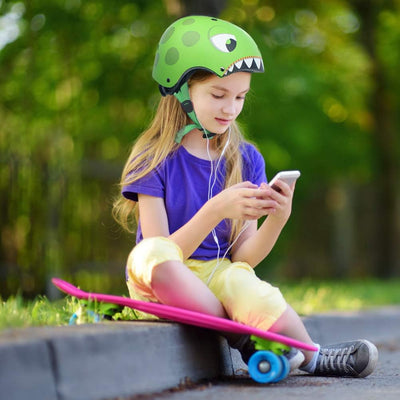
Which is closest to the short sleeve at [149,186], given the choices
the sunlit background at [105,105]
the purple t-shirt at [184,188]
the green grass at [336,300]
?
the purple t-shirt at [184,188]

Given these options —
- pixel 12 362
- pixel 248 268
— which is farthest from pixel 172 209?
pixel 12 362

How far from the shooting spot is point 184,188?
3.93 meters

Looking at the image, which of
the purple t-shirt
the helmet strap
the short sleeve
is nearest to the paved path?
the purple t-shirt

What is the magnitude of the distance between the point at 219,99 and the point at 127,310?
1123 mm

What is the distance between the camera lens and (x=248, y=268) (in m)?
3.75

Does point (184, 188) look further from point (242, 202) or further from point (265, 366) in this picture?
point (265, 366)

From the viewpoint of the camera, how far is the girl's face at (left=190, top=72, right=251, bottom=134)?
384cm

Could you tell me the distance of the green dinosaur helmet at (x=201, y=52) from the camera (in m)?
3.82

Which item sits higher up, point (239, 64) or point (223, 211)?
point (239, 64)

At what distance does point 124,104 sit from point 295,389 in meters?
7.71

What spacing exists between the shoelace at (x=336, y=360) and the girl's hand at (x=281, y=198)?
685 mm

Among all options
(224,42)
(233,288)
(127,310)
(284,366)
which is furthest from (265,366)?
(224,42)

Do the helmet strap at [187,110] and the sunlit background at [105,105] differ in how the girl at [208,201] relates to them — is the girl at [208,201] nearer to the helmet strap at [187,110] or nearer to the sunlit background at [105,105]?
the helmet strap at [187,110]

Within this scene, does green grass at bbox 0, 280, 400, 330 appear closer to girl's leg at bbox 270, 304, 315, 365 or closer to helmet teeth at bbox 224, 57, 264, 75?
girl's leg at bbox 270, 304, 315, 365
